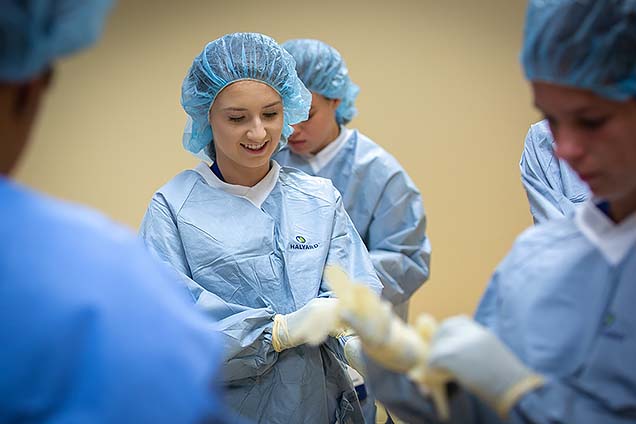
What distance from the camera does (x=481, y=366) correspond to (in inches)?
42.2

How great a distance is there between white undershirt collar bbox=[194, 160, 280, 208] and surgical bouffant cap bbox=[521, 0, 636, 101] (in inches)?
42.4

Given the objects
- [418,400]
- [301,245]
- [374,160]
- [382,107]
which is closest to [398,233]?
[374,160]

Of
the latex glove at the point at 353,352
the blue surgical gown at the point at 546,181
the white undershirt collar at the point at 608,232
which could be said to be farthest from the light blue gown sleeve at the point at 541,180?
the white undershirt collar at the point at 608,232

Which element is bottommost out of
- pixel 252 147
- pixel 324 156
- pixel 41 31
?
pixel 324 156

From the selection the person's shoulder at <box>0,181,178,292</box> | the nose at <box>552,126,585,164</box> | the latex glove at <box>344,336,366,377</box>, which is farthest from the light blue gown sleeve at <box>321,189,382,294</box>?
the person's shoulder at <box>0,181,178,292</box>

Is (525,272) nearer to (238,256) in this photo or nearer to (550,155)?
(238,256)

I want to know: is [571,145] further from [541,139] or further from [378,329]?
[541,139]

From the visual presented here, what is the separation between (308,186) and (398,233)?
2.33ft

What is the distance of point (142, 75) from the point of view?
145 inches

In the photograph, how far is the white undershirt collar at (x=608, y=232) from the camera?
45.5 inches

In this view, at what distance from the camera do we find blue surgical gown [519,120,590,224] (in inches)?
84.2

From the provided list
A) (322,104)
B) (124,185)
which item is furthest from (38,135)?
(322,104)

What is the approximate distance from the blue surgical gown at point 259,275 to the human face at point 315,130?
2.39ft

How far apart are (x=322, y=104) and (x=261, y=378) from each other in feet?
4.01
